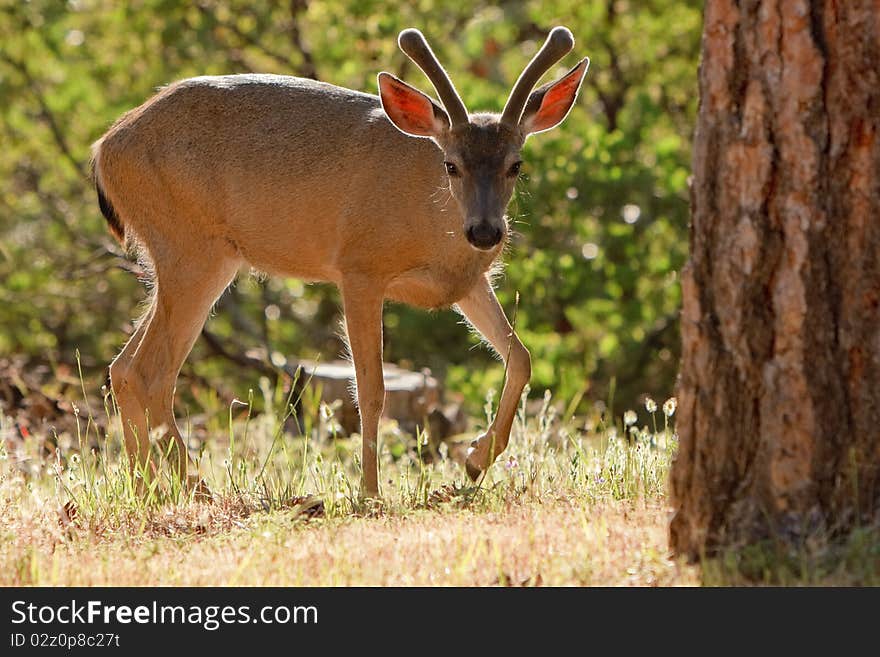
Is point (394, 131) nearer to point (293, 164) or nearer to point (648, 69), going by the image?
point (293, 164)

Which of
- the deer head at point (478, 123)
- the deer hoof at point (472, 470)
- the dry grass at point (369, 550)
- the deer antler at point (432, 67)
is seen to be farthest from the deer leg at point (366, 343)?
the dry grass at point (369, 550)

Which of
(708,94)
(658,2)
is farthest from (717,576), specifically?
(658,2)

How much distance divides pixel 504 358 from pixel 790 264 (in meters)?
3.37

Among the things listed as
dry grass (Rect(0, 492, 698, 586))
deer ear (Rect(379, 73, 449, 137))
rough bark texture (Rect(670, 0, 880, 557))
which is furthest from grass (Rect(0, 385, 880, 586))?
deer ear (Rect(379, 73, 449, 137))

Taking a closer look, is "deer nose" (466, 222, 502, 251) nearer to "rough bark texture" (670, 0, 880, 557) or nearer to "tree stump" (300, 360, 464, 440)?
"rough bark texture" (670, 0, 880, 557)

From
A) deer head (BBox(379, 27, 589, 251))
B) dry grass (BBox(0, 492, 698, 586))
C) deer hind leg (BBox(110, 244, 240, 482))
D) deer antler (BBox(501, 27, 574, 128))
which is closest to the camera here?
dry grass (BBox(0, 492, 698, 586))

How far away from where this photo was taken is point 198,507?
21.6 feet

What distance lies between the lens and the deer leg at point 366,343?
755 cm

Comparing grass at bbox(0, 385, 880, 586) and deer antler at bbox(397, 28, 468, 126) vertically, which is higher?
deer antler at bbox(397, 28, 468, 126)

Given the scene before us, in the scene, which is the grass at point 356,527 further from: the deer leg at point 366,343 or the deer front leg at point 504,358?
the deer leg at point 366,343

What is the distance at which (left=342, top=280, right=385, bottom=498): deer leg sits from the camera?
7.55 meters

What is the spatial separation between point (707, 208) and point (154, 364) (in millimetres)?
4141

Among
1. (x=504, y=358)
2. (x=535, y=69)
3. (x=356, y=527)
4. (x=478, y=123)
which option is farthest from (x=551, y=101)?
(x=356, y=527)

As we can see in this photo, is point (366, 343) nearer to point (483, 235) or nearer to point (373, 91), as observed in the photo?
point (483, 235)
